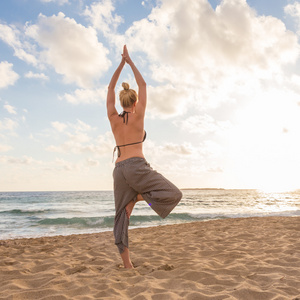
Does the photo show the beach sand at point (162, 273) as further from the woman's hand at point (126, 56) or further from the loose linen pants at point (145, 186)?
the woman's hand at point (126, 56)

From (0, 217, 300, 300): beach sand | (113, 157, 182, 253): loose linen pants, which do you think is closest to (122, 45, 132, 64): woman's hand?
(113, 157, 182, 253): loose linen pants

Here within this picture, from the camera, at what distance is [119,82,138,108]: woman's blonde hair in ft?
10.8

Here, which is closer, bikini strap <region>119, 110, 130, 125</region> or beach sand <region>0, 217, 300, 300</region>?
beach sand <region>0, 217, 300, 300</region>

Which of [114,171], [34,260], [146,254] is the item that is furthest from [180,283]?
[34,260]

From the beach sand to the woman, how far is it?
0.57 meters

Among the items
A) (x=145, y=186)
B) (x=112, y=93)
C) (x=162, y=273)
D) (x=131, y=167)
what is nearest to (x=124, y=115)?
(x=112, y=93)

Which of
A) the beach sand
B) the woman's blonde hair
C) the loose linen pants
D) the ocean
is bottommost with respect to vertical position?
the ocean

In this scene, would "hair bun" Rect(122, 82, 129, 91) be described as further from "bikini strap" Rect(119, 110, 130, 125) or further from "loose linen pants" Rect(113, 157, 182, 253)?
"loose linen pants" Rect(113, 157, 182, 253)

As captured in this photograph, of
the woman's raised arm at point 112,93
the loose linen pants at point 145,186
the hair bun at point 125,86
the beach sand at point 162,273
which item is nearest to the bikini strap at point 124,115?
the woman's raised arm at point 112,93

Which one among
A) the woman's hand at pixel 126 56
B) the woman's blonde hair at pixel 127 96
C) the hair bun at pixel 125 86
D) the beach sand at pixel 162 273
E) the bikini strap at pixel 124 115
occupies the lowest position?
the beach sand at pixel 162 273

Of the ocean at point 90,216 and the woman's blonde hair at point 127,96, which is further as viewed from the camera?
the ocean at point 90,216

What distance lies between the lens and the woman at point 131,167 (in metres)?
3.11

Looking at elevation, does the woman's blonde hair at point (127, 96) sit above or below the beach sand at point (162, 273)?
above

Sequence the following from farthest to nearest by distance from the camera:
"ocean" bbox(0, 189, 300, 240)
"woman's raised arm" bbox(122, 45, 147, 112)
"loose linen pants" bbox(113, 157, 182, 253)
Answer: "ocean" bbox(0, 189, 300, 240) < "woman's raised arm" bbox(122, 45, 147, 112) < "loose linen pants" bbox(113, 157, 182, 253)
